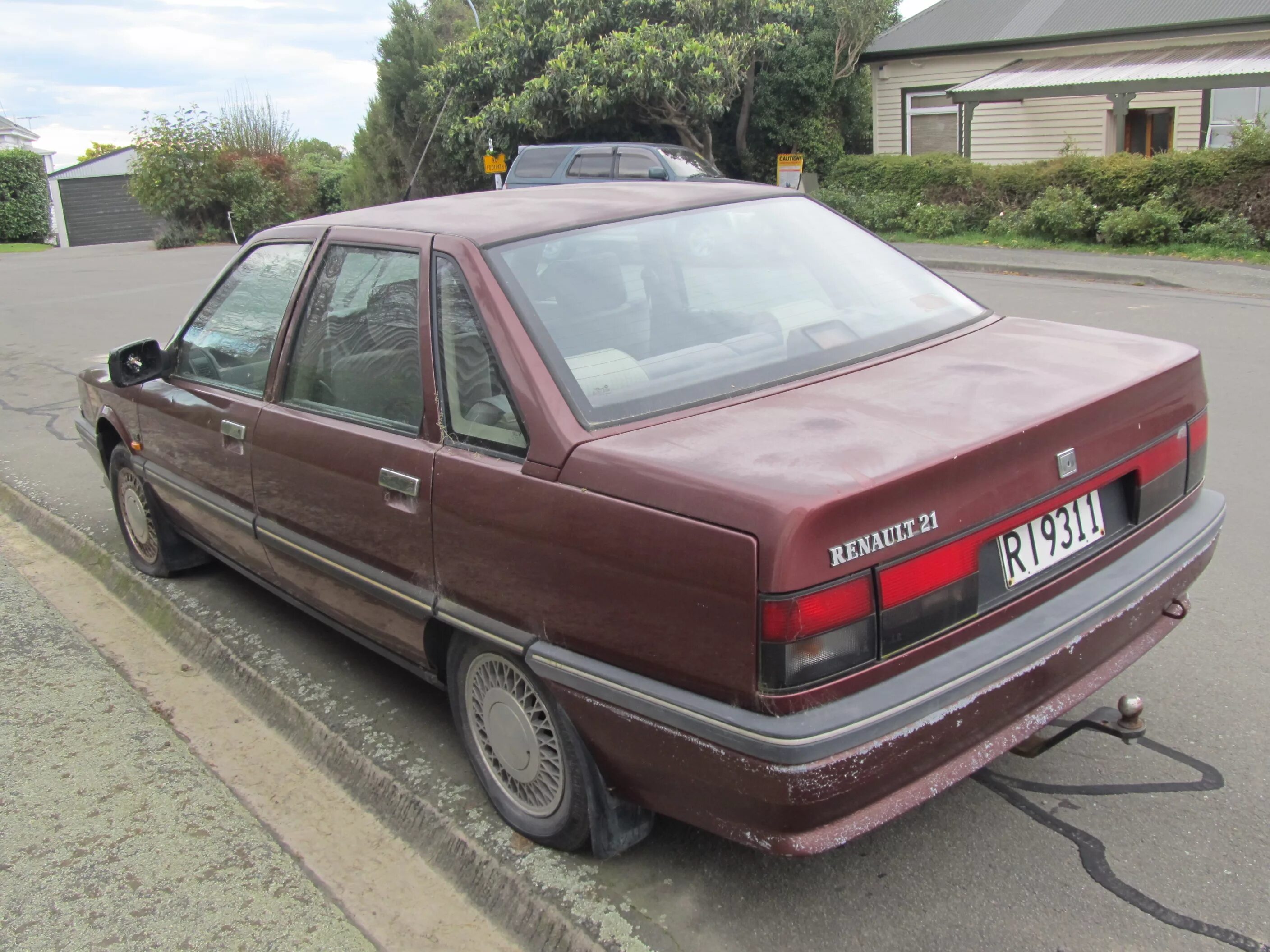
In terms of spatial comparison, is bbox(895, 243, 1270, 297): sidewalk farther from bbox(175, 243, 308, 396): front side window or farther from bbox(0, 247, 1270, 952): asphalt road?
bbox(175, 243, 308, 396): front side window

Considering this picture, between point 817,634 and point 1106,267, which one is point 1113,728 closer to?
point 817,634

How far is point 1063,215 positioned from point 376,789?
→ 14.9m

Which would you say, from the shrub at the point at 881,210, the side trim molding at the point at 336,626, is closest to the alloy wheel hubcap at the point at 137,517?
the side trim molding at the point at 336,626

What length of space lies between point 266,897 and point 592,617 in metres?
1.27

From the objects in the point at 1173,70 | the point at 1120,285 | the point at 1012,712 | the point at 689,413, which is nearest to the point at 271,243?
the point at 689,413

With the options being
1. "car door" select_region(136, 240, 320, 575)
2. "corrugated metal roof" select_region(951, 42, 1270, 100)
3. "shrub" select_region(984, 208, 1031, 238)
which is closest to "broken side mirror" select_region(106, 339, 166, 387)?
"car door" select_region(136, 240, 320, 575)

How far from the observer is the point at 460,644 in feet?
10.2

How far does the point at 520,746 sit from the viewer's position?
2965 millimetres

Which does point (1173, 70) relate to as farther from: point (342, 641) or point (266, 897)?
point (266, 897)

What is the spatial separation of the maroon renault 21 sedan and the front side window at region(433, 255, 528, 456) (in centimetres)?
1

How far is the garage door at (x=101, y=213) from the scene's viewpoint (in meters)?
45.3

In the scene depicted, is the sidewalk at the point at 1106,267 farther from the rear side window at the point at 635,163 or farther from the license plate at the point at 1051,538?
the license plate at the point at 1051,538

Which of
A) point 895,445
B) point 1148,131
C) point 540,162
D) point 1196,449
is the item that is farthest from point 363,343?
point 1148,131

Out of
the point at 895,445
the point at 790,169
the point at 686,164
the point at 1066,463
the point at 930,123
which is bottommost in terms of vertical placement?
the point at 1066,463
